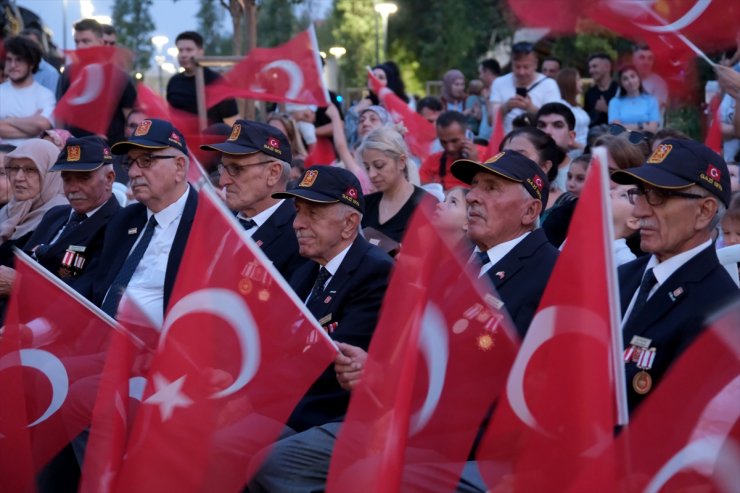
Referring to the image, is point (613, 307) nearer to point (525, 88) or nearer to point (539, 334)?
point (539, 334)

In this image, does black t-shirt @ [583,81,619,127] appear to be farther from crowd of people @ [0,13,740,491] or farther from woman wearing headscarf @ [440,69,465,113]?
woman wearing headscarf @ [440,69,465,113]

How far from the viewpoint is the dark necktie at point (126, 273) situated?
642 cm

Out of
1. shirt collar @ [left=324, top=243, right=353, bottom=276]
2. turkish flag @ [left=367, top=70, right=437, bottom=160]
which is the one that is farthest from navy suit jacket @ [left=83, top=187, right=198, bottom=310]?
turkish flag @ [left=367, top=70, right=437, bottom=160]

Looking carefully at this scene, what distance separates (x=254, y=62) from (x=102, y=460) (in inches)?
268

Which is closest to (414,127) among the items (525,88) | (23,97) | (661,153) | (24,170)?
(525,88)

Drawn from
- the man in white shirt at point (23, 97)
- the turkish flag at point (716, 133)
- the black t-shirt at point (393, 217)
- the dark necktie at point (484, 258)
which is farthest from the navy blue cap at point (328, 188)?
the man in white shirt at point (23, 97)

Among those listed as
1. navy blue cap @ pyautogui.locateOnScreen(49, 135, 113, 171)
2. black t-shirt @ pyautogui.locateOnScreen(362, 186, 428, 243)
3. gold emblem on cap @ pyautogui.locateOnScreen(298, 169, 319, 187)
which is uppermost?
gold emblem on cap @ pyautogui.locateOnScreen(298, 169, 319, 187)

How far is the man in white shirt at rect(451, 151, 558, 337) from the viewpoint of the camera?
502cm

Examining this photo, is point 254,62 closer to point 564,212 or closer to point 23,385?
point 564,212

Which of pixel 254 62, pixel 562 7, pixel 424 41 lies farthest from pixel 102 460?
pixel 424 41

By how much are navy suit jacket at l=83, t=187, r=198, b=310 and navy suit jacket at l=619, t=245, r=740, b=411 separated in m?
2.94

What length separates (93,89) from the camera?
34.6 ft

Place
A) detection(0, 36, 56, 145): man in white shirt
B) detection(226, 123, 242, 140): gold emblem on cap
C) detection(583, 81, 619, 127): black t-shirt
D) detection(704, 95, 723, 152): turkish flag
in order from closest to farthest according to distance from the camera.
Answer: detection(226, 123, 242, 140): gold emblem on cap
detection(704, 95, 723, 152): turkish flag
detection(0, 36, 56, 145): man in white shirt
detection(583, 81, 619, 127): black t-shirt

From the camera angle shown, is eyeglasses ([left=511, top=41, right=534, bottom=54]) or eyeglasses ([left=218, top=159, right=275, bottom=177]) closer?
eyeglasses ([left=218, top=159, right=275, bottom=177])
